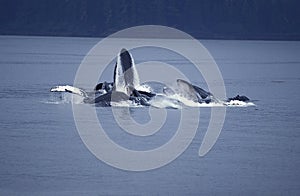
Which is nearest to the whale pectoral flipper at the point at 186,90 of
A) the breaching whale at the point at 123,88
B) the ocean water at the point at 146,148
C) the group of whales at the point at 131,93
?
the group of whales at the point at 131,93

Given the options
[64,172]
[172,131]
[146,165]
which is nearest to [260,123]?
[172,131]

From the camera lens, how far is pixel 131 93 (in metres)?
47.5

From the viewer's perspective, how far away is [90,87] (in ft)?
193

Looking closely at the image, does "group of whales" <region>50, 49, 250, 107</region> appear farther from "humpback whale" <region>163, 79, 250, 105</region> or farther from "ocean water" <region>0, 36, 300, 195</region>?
"ocean water" <region>0, 36, 300, 195</region>

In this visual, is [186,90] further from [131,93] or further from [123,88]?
[123,88]

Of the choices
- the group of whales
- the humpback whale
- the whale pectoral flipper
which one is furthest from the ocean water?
the whale pectoral flipper

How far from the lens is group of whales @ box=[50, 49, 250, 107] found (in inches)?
1845

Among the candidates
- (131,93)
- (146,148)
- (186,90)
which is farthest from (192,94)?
(146,148)

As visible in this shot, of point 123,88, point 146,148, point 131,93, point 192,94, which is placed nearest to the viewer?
point 146,148

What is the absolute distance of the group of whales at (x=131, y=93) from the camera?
46.9 meters

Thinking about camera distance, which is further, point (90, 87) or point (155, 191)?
point (90, 87)

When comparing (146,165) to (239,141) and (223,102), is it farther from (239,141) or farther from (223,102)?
(223,102)

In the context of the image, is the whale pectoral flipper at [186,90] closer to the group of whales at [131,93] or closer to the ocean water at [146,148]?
the group of whales at [131,93]

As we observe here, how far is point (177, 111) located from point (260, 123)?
533cm
